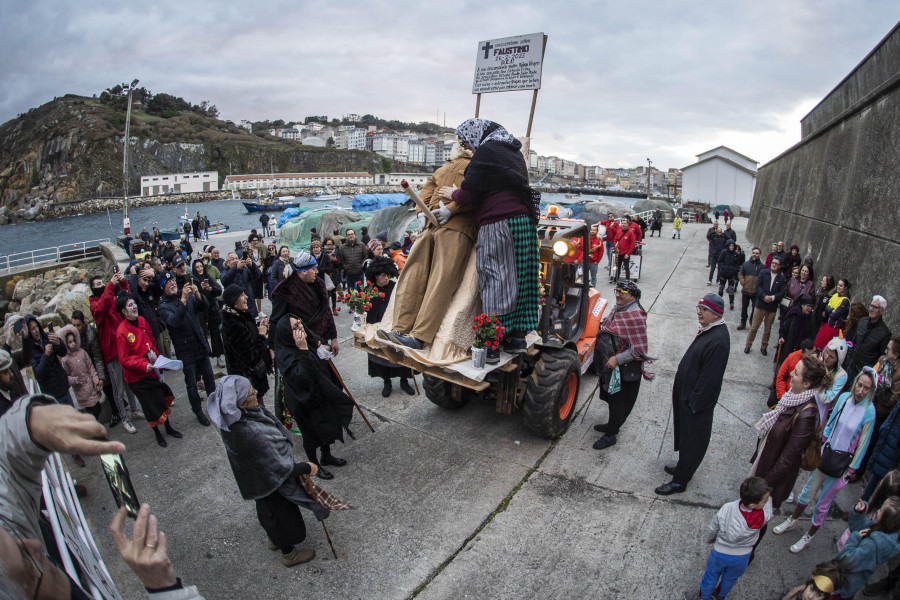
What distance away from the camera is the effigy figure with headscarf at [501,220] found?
4641 millimetres

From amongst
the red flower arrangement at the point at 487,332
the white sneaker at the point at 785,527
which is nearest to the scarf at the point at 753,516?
the white sneaker at the point at 785,527

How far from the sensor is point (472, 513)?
4305 millimetres

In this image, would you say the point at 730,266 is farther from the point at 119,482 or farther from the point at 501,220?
the point at 119,482

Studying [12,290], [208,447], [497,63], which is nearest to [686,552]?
[208,447]

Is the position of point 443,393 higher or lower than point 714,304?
lower

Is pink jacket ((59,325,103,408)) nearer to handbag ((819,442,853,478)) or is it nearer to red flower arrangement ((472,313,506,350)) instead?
red flower arrangement ((472,313,506,350))

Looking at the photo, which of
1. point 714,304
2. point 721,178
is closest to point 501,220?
point 714,304

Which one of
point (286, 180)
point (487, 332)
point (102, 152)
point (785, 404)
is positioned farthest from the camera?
point (286, 180)

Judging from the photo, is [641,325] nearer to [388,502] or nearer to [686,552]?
[686,552]

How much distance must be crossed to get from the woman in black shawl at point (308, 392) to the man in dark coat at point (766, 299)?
7.12 m

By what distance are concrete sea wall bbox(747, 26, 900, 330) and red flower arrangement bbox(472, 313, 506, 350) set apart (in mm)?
5600

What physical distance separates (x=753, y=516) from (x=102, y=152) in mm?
115572

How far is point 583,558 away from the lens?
3.80 metres

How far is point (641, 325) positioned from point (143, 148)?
12011cm
